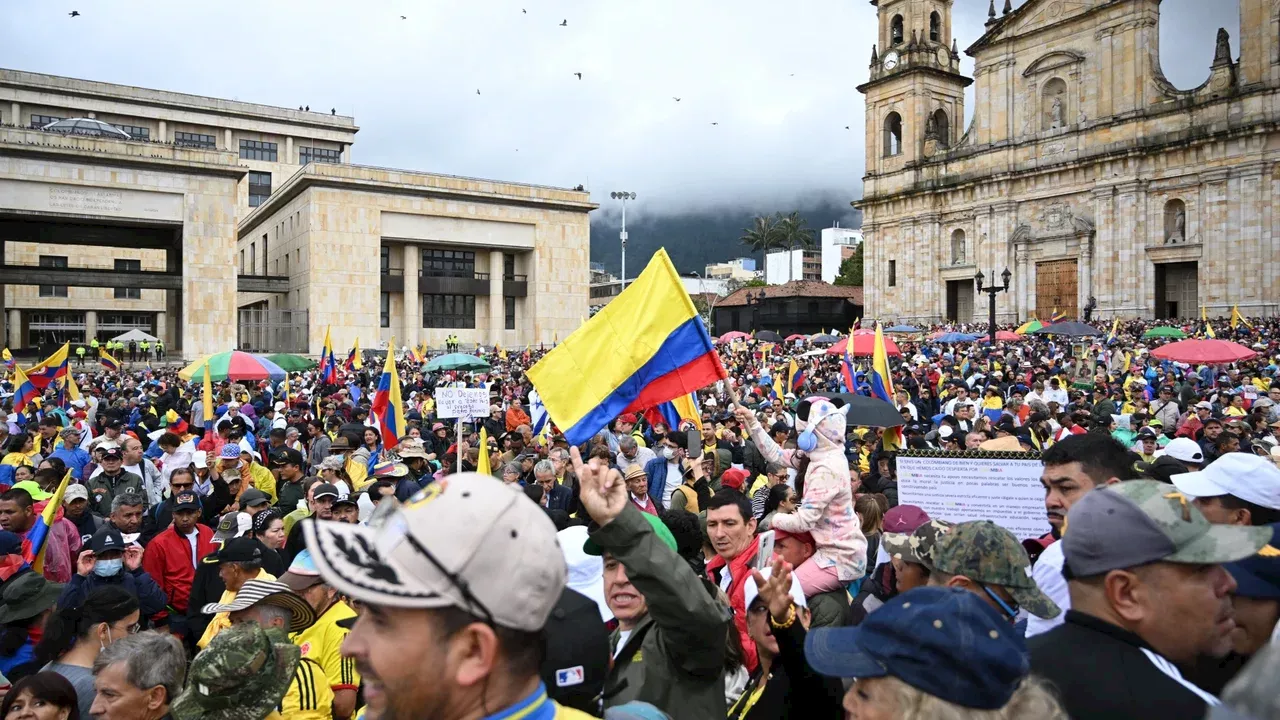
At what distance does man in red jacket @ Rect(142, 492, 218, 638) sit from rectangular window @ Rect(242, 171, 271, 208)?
67898 millimetres

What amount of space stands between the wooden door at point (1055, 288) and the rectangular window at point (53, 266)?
5849 cm

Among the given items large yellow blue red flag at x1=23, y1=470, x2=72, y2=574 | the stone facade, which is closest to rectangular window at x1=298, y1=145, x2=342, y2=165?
the stone facade

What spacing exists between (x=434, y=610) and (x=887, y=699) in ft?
3.18

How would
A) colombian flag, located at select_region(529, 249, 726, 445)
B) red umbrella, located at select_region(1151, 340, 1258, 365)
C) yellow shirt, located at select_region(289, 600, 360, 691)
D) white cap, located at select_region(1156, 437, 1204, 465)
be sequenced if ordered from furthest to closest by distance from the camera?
red umbrella, located at select_region(1151, 340, 1258, 365)
white cap, located at select_region(1156, 437, 1204, 465)
colombian flag, located at select_region(529, 249, 726, 445)
yellow shirt, located at select_region(289, 600, 360, 691)

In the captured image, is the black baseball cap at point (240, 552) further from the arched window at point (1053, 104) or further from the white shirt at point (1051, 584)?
the arched window at point (1053, 104)

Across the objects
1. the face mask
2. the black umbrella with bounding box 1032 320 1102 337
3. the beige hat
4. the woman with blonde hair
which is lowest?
the face mask

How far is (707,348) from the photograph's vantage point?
209 inches

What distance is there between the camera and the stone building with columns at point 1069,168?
127 feet

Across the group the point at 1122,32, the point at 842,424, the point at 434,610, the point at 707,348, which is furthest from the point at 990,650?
the point at 1122,32

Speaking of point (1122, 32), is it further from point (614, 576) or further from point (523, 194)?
point (614, 576)

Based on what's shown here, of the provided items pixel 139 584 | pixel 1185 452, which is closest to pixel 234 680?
pixel 139 584

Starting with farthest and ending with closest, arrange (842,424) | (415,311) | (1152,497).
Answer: (415,311) → (842,424) → (1152,497)

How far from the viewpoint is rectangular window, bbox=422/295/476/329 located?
52094 mm

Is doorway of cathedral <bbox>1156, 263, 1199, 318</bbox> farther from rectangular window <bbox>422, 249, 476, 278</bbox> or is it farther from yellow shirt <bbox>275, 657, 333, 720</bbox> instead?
yellow shirt <bbox>275, 657, 333, 720</bbox>
